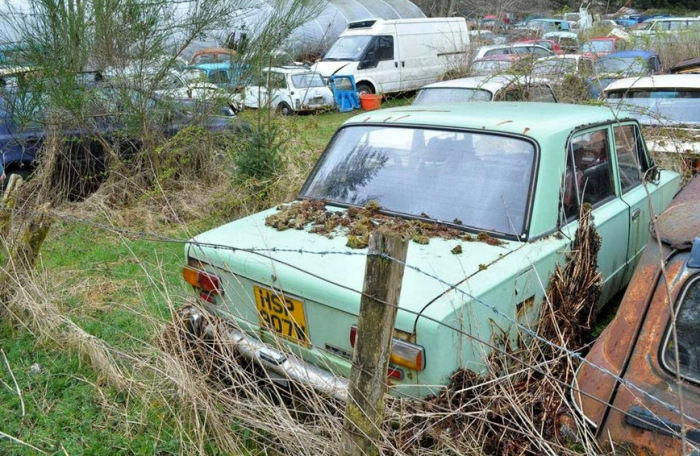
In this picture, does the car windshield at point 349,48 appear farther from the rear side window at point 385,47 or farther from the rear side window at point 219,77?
the rear side window at point 219,77

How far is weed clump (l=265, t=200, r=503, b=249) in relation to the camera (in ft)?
10.5

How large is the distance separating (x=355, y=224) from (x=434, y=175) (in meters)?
0.57

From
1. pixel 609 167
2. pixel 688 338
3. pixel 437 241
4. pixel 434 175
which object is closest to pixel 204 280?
pixel 437 241

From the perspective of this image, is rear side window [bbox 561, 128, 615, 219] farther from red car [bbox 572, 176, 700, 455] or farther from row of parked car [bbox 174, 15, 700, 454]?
red car [bbox 572, 176, 700, 455]

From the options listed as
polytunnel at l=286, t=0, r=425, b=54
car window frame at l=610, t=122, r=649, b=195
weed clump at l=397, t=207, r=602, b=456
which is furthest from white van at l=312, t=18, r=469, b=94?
weed clump at l=397, t=207, r=602, b=456

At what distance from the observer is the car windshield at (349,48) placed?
58.4 feet

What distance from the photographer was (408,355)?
101 inches

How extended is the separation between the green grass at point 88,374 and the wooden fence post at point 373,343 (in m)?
1.20

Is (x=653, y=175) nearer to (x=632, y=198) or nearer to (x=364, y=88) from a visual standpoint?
(x=632, y=198)

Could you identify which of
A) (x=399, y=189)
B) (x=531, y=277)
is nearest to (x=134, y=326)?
(x=399, y=189)

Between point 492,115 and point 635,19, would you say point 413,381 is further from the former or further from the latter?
point 635,19

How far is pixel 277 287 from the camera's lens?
3039mm

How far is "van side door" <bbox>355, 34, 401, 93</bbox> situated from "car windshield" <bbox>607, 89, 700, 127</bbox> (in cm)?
1060

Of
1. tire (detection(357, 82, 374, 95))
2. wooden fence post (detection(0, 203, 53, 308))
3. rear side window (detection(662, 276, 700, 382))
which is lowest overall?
tire (detection(357, 82, 374, 95))
